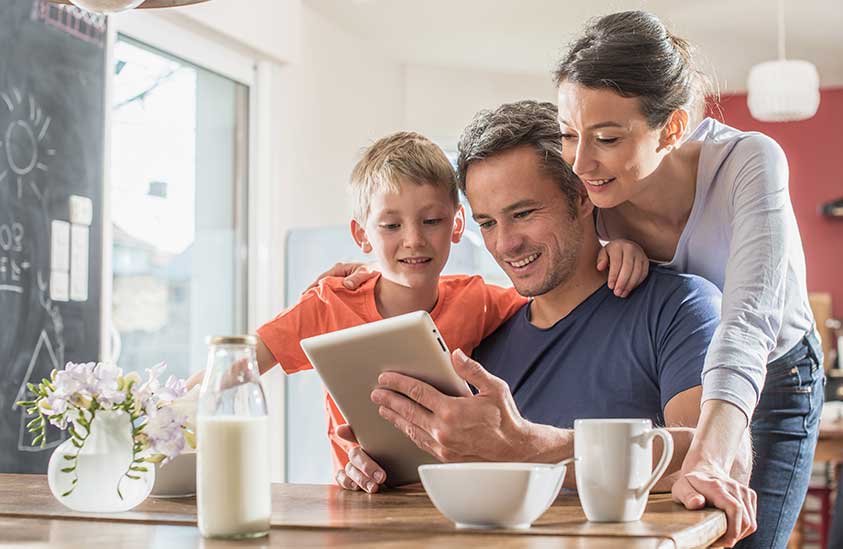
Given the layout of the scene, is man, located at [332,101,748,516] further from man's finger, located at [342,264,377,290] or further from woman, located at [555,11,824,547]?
man's finger, located at [342,264,377,290]

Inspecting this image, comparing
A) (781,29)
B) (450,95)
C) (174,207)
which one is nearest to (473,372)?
(174,207)

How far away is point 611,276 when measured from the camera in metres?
1.81

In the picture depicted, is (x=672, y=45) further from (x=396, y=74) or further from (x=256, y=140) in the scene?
(x=396, y=74)

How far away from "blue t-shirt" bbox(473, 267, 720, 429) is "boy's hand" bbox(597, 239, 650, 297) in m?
0.02

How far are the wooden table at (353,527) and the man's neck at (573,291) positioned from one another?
561 millimetres

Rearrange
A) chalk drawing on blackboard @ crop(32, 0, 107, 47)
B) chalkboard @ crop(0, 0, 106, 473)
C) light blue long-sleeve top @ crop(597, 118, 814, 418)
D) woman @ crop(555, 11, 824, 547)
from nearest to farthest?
1. light blue long-sleeve top @ crop(597, 118, 814, 418)
2. woman @ crop(555, 11, 824, 547)
3. chalkboard @ crop(0, 0, 106, 473)
4. chalk drawing on blackboard @ crop(32, 0, 107, 47)

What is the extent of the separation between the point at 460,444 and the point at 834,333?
5789 mm

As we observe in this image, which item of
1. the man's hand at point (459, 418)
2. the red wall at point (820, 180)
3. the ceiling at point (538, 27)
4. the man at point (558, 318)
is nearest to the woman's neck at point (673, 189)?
the man at point (558, 318)

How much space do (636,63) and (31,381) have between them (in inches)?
87.9

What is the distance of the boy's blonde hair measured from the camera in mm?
1980

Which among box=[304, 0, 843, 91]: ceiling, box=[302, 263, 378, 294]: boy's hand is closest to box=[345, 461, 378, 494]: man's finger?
box=[302, 263, 378, 294]: boy's hand

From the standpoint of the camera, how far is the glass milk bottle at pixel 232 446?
104cm

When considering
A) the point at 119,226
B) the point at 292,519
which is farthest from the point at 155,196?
the point at 292,519

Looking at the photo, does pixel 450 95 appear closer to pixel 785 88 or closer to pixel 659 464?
pixel 785 88
